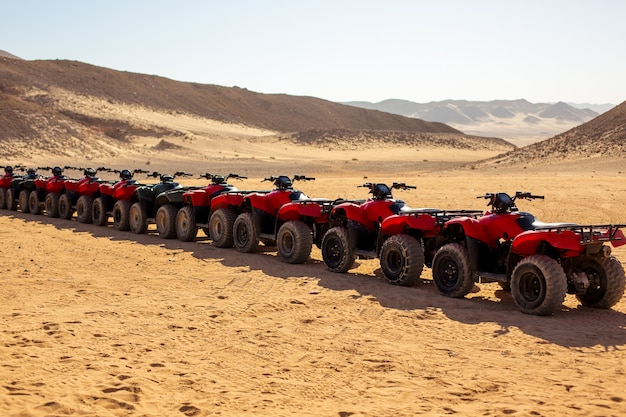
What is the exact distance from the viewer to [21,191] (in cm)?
2095

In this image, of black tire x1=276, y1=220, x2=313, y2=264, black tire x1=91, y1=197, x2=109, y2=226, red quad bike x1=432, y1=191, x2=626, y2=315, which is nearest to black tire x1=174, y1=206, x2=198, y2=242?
black tire x1=276, y1=220, x2=313, y2=264

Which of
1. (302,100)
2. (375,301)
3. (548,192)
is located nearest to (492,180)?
(548,192)

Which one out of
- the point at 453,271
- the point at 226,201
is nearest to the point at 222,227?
the point at 226,201

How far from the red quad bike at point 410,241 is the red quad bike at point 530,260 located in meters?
0.29

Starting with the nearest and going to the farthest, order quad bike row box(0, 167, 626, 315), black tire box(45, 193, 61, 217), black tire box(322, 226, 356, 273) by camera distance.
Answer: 1. quad bike row box(0, 167, 626, 315)
2. black tire box(322, 226, 356, 273)
3. black tire box(45, 193, 61, 217)

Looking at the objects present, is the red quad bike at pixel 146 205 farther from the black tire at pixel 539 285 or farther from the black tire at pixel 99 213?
the black tire at pixel 539 285

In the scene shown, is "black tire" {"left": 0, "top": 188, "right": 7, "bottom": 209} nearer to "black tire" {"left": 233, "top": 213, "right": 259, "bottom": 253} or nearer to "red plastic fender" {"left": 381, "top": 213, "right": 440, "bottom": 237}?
"black tire" {"left": 233, "top": 213, "right": 259, "bottom": 253}

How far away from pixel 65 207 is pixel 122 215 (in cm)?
330

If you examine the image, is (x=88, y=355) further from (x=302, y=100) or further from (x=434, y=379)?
(x=302, y=100)

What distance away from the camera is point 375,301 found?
9.14m

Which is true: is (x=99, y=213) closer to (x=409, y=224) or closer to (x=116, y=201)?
(x=116, y=201)

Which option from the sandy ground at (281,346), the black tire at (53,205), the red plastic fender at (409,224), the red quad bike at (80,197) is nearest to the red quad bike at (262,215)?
the sandy ground at (281,346)

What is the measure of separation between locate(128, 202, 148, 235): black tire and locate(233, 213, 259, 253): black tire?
11.3 ft

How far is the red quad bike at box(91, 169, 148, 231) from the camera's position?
54.2 feet
